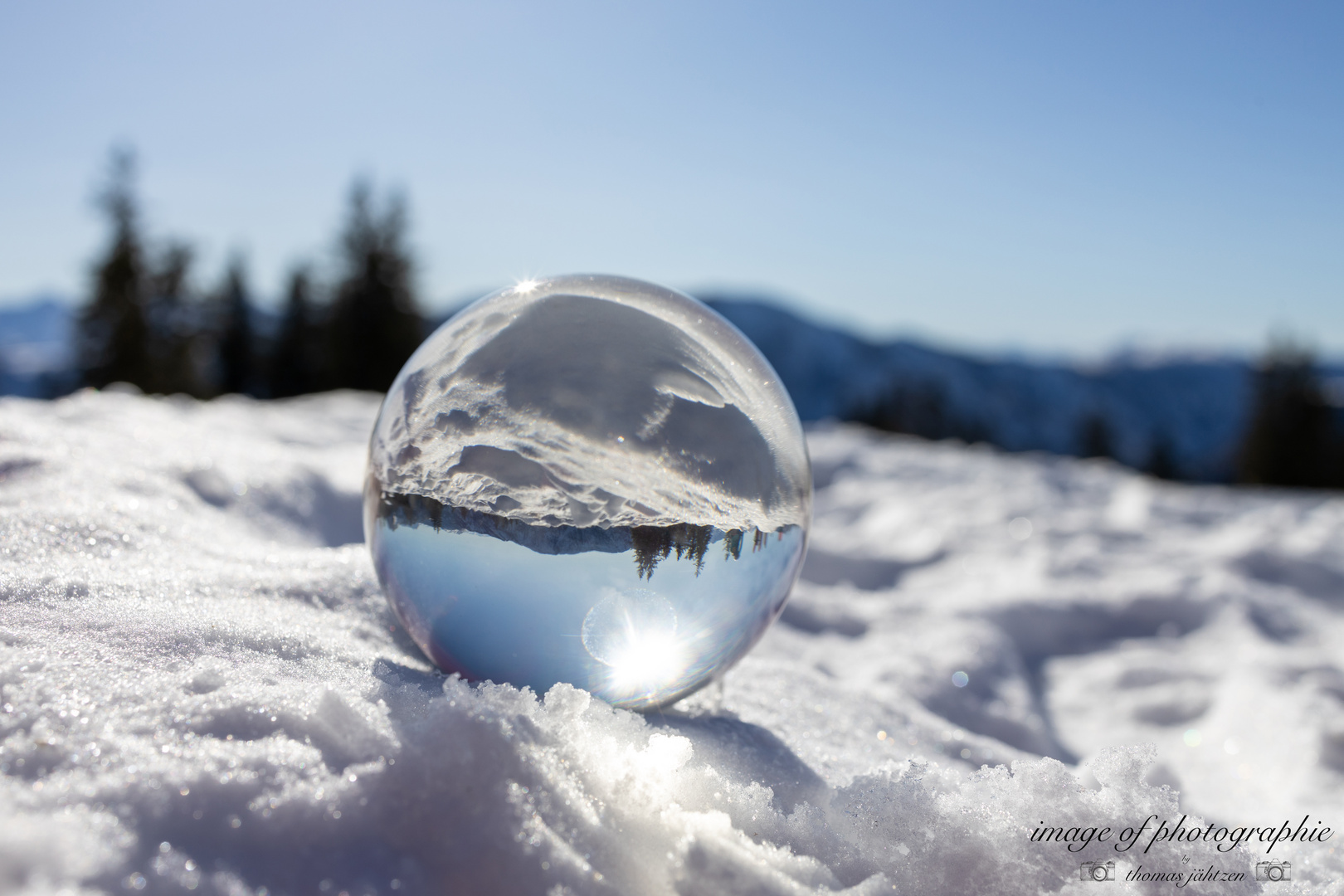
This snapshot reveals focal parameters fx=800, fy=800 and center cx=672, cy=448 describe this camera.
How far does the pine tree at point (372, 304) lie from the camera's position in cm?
2252

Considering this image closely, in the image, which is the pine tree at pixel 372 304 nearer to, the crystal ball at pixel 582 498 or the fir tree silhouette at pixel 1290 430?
the crystal ball at pixel 582 498

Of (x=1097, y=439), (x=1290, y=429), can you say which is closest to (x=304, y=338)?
(x=1290, y=429)

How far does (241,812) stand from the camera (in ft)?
3.09

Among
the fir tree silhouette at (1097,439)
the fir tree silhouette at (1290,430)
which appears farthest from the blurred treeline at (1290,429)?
the fir tree silhouette at (1097,439)

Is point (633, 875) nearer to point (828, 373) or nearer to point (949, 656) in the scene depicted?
point (949, 656)

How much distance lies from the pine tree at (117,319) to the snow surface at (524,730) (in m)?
22.6

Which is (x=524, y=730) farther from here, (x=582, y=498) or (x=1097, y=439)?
(x=1097, y=439)

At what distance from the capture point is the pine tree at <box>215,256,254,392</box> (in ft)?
91.4

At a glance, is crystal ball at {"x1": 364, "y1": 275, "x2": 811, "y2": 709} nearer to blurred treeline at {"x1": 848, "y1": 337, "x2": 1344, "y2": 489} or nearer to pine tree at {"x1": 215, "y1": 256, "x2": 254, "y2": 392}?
pine tree at {"x1": 215, "y1": 256, "x2": 254, "y2": 392}

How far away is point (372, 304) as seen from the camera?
22906mm

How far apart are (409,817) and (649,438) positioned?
69cm

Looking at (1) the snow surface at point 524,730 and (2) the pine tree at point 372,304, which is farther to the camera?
(2) the pine tree at point 372,304

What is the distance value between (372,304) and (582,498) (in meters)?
23.5

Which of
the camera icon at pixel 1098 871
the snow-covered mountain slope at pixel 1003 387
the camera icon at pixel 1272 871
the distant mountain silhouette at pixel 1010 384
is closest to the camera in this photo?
the camera icon at pixel 1098 871
